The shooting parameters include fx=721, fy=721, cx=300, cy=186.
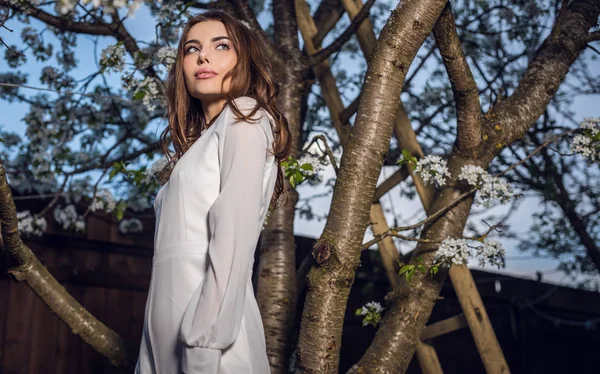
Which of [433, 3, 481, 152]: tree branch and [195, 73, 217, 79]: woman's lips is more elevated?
[433, 3, 481, 152]: tree branch

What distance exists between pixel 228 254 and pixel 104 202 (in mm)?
2317

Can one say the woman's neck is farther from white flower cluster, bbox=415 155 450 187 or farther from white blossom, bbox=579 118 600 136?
white blossom, bbox=579 118 600 136

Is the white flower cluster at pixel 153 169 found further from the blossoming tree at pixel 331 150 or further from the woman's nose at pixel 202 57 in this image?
the woman's nose at pixel 202 57

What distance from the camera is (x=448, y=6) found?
233cm

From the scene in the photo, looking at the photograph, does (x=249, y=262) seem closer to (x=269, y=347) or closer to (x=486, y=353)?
(x=269, y=347)

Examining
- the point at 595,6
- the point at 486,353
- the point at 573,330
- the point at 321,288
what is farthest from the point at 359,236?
the point at 573,330

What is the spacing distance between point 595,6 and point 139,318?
273cm

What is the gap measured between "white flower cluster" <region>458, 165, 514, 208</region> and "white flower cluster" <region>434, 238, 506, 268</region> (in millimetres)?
179

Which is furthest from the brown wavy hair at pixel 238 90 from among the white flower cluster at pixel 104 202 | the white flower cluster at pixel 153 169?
the white flower cluster at pixel 104 202

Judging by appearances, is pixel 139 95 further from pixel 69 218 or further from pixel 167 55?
pixel 69 218

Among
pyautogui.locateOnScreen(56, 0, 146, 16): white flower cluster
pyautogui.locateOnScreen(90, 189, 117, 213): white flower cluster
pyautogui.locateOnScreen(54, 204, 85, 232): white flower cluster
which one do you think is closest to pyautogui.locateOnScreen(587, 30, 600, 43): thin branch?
pyautogui.locateOnScreen(56, 0, 146, 16): white flower cluster

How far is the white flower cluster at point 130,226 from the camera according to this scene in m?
3.93

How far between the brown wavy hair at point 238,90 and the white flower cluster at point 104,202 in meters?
1.60

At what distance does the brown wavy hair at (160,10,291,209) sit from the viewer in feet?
5.96
